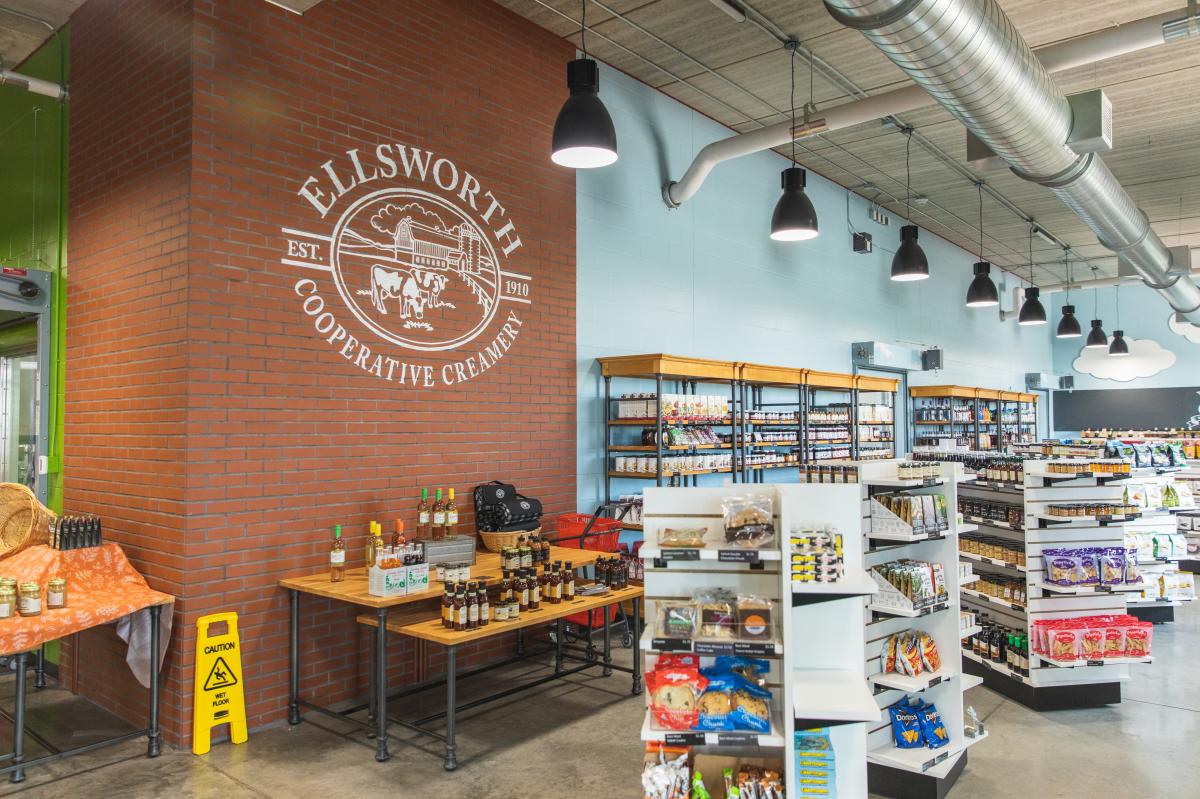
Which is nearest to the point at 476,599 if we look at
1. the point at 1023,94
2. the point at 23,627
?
the point at 23,627

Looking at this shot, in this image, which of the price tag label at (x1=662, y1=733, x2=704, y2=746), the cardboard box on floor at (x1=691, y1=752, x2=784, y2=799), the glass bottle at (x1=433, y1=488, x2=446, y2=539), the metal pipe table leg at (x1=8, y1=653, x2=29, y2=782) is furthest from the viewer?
the glass bottle at (x1=433, y1=488, x2=446, y2=539)

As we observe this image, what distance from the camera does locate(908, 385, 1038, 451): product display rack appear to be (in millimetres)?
12531

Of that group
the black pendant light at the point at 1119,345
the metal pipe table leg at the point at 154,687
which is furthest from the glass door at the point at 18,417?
the black pendant light at the point at 1119,345

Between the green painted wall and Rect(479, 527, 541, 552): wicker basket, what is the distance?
2.96 m

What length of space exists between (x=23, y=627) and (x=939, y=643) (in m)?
4.52

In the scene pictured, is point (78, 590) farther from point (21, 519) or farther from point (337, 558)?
point (337, 558)

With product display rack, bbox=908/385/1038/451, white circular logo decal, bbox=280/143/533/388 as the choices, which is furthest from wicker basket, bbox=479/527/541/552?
product display rack, bbox=908/385/1038/451

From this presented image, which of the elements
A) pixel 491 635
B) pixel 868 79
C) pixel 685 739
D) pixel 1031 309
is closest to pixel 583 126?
pixel 491 635

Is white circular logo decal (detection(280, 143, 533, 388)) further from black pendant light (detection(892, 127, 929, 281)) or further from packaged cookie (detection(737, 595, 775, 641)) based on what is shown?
black pendant light (detection(892, 127, 929, 281))

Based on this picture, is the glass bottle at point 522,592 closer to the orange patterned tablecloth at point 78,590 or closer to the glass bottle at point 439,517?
the glass bottle at point 439,517

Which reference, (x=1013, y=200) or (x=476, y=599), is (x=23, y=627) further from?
(x=1013, y=200)

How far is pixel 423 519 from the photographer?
196 inches

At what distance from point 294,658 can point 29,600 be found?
1.33 metres

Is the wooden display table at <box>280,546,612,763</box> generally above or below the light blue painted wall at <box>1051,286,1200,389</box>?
below
